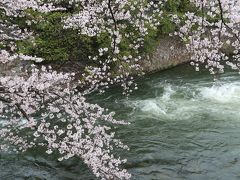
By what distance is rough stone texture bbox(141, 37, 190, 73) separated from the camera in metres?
11.9

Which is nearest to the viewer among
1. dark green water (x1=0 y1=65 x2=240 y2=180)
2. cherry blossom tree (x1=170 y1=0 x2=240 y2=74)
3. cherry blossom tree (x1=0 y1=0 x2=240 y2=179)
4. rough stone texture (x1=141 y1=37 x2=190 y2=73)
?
cherry blossom tree (x1=0 y1=0 x2=240 y2=179)

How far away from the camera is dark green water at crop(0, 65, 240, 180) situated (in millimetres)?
6730

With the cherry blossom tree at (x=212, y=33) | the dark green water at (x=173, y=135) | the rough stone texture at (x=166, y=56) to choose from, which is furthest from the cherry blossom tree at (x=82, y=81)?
the rough stone texture at (x=166, y=56)

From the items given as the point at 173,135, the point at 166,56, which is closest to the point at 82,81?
the point at 166,56

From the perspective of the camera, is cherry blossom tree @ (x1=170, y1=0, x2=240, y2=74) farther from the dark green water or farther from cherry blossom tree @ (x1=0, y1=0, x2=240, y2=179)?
the dark green water

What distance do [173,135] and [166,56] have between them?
16.0ft

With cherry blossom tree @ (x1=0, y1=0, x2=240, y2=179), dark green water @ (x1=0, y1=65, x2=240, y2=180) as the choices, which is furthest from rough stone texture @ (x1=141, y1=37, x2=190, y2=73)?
dark green water @ (x1=0, y1=65, x2=240, y2=180)

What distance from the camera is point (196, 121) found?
8406mm

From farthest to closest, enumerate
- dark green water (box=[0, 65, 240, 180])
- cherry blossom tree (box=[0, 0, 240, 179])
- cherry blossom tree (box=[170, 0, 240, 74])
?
cherry blossom tree (box=[170, 0, 240, 74]) < dark green water (box=[0, 65, 240, 180]) < cherry blossom tree (box=[0, 0, 240, 179])

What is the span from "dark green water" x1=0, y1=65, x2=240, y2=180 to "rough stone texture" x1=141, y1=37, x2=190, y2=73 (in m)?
1.09

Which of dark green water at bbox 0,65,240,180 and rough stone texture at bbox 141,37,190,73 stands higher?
rough stone texture at bbox 141,37,190,73

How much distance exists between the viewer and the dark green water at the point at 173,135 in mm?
6730

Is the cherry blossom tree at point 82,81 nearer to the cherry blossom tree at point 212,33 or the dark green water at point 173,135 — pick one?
the cherry blossom tree at point 212,33

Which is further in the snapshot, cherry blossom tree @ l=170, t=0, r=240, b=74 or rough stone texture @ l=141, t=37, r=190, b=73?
rough stone texture @ l=141, t=37, r=190, b=73
